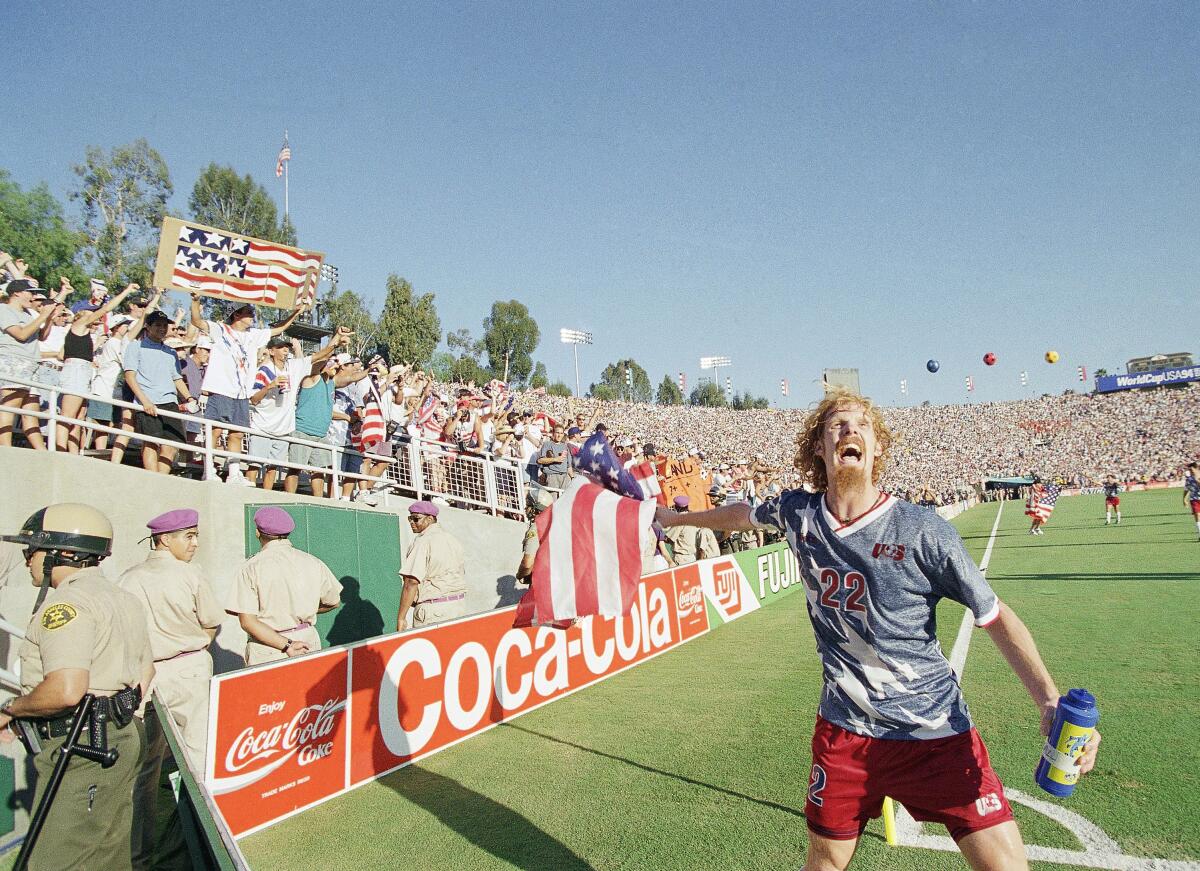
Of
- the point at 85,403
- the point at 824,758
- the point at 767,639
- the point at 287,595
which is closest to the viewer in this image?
the point at 824,758

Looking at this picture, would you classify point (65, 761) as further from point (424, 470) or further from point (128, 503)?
point (424, 470)

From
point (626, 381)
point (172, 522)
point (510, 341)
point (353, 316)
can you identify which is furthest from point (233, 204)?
point (626, 381)

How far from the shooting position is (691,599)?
38.0ft

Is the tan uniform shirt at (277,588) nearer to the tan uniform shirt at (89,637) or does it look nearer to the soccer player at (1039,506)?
the tan uniform shirt at (89,637)

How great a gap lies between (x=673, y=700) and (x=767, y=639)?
3625mm

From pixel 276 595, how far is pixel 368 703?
1.20 m

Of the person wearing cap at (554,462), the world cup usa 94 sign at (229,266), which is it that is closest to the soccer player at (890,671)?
the world cup usa 94 sign at (229,266)

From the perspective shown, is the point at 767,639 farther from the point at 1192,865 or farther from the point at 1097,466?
the point at 1097,466

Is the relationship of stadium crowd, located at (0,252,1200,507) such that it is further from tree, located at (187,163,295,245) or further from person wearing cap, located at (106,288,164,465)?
tree, located at (187,163,295,245)

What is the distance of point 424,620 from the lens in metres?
8.08

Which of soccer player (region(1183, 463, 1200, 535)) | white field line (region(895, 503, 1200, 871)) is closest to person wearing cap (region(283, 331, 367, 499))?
white field line (region(895, 503, 1200, 871))

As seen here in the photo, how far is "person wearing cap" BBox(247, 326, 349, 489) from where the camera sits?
10031 millimetres

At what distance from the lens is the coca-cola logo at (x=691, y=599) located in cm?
1123

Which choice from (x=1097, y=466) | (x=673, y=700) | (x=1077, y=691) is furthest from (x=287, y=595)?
(x=1097, y=466)
